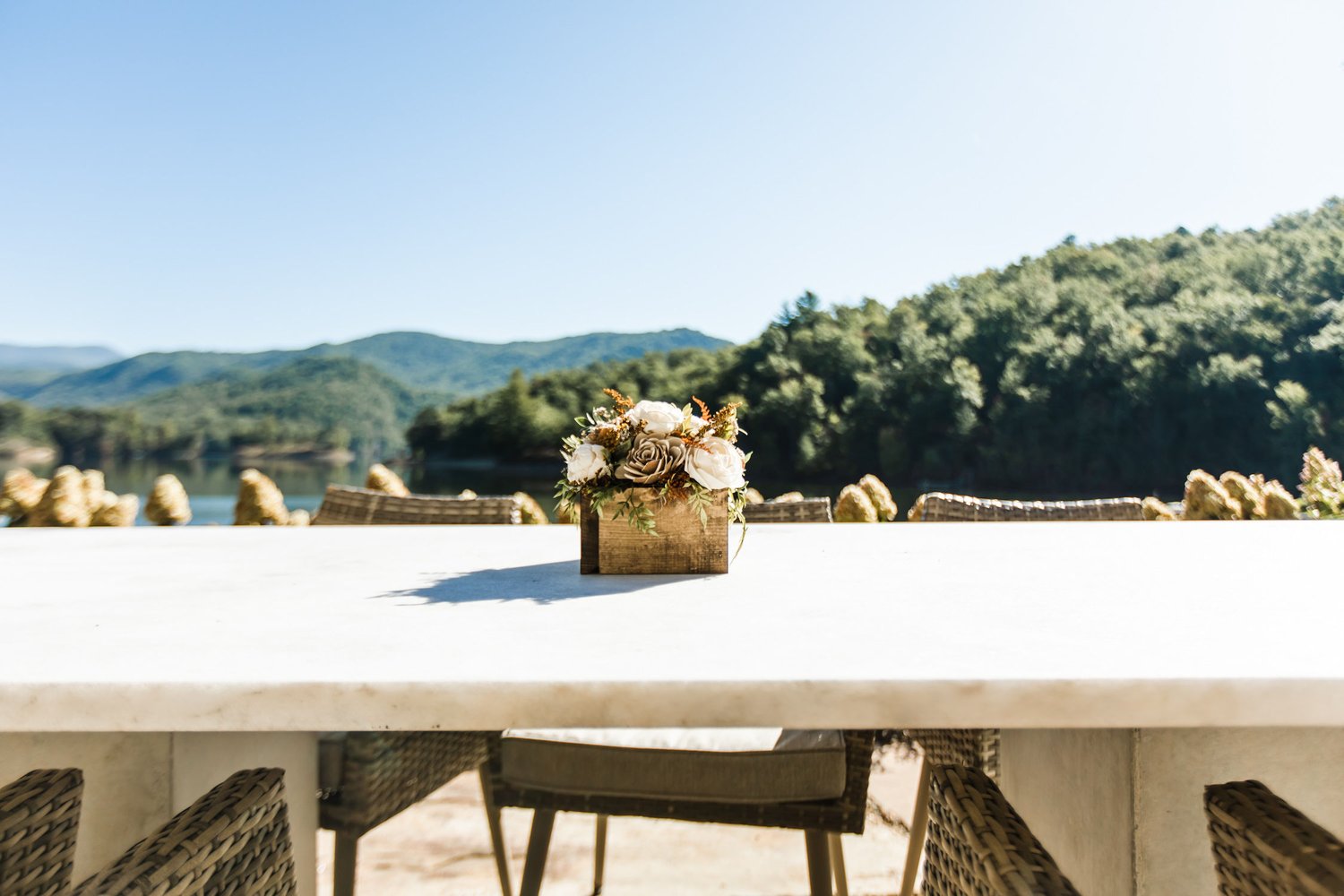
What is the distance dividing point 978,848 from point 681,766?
20.5 inches

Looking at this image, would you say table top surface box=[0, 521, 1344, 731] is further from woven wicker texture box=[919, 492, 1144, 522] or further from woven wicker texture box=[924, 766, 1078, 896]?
woven wicker texture box=[919, 492, 1144, 522]

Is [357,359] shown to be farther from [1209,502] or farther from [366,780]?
[366,780]

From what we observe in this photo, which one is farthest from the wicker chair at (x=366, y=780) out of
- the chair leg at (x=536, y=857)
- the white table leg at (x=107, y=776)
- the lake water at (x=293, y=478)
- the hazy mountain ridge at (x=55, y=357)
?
the hazy mountain ridge at (x=55, y=357)

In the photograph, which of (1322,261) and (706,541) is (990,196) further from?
(706,541)

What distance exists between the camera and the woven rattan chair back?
2.13 metres

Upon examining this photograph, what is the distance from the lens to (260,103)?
6400 centimetres

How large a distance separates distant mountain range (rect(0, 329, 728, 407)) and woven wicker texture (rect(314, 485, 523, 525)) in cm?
5027

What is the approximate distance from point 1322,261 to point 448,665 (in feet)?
130

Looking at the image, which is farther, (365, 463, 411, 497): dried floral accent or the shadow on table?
(365, 463, 411, 497): dried floral accent

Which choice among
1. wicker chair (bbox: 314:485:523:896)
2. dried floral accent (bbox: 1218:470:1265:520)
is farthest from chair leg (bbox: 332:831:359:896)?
dried floral accent (bbox: 1218:470:1265:520)

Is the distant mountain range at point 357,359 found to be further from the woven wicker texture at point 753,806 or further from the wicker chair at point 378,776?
the woven wicker texture at point 753,806

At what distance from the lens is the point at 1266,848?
55 cm

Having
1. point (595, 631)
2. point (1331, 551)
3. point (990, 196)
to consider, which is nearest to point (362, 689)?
point (595, 631)

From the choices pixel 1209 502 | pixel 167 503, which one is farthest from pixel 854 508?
pixel 167 503
